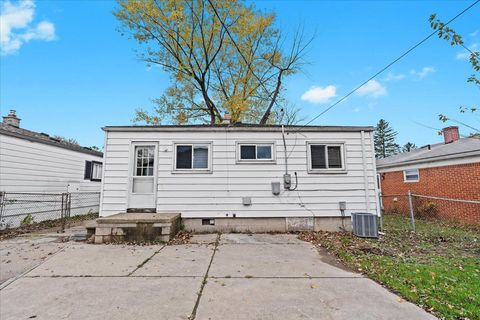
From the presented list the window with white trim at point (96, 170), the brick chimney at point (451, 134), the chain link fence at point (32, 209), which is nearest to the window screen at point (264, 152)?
the chain link fence at point (32, 209)

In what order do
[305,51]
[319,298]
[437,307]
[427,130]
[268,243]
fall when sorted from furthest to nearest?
[305,51], [268,243], [427,130], [319,298], [437,307]

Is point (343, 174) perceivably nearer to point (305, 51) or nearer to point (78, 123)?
point (305, 51)

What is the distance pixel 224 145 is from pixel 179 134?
151 centimetres

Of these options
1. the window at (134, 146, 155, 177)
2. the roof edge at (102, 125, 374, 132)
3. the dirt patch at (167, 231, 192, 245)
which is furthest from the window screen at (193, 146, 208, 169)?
the dirt patch at (167, 231, 192, 245)

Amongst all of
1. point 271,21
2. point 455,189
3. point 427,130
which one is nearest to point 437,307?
point 427,130

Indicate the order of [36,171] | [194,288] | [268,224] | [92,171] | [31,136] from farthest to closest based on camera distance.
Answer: [92,171] → [36,171] → [31,136] → [268,224] → [194,288]

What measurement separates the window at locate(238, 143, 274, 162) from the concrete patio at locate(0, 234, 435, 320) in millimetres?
3227

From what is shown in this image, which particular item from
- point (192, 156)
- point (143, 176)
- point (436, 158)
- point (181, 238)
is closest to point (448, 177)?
point (436, 158)

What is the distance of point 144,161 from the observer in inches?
303

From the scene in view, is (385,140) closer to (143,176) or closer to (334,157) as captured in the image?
(334,157)

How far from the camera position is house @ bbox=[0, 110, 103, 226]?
7953 mm

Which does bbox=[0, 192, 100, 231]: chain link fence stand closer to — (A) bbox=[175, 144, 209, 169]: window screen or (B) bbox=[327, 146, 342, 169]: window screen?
(A) bbox=[175, 144, 209, 169]: window screen

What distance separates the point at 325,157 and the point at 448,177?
23.8 feet

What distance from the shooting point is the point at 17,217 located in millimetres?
8195
